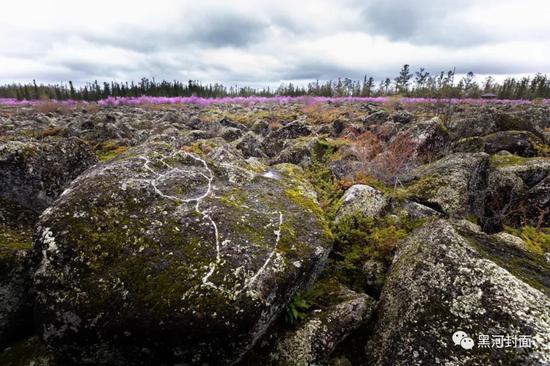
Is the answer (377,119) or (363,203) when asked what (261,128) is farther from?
(363,203)

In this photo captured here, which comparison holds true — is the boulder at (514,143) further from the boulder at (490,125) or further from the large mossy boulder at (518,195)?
the large mossy boulder at (518,195)

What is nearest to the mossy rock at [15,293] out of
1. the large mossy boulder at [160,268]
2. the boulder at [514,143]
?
the large mossy boulder at [160,268]

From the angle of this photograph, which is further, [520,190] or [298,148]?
[298,148]

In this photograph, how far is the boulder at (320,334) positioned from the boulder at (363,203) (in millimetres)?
1664

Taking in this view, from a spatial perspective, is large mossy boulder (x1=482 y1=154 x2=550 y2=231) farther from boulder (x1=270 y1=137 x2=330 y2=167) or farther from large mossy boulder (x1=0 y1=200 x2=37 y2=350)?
large mossy boulder (x1=0 y1=200 x2=37 y2=350)

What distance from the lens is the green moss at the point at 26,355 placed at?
7.61 feet

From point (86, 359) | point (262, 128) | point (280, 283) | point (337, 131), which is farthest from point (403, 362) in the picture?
point (262, 128)

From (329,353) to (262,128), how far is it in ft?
37.8

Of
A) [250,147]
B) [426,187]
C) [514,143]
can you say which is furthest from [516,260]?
[250,147]

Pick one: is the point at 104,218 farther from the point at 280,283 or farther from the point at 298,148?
the point at 298,148

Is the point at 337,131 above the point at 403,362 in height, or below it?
above

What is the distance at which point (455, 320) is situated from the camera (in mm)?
2139

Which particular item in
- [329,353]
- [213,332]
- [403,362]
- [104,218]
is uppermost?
[104,218]

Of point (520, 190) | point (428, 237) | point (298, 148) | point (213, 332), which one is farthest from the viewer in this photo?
point (298, 148)
